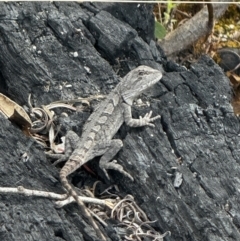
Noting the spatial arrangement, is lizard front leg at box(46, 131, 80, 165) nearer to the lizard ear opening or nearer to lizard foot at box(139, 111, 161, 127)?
lizard foot at box(139, 111, 161, 127)

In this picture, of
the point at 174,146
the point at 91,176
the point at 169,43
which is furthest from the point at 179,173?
the point at 169,43

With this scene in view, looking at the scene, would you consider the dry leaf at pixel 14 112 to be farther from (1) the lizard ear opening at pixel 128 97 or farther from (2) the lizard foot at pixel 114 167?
(1) the lizard ear opening at pixel 128 97

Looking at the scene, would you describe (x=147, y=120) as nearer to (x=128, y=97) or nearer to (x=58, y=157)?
(x=128, y=97)

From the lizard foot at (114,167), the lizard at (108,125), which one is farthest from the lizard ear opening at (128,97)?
the lizard foot at (114,167)

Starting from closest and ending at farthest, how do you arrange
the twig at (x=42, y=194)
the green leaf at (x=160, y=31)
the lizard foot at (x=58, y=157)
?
the twig at (x=42, y=194), the lizard foot at (x=58, y=157), the green leaf at (x=160, y=31)

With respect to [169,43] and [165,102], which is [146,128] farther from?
[169,43]

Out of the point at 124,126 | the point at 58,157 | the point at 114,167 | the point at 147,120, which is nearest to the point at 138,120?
the point at 147,120

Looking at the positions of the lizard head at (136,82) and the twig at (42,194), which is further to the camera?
the lizard head at (136,82)

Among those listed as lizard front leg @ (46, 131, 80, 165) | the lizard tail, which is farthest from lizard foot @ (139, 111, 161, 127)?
the lizard tail
